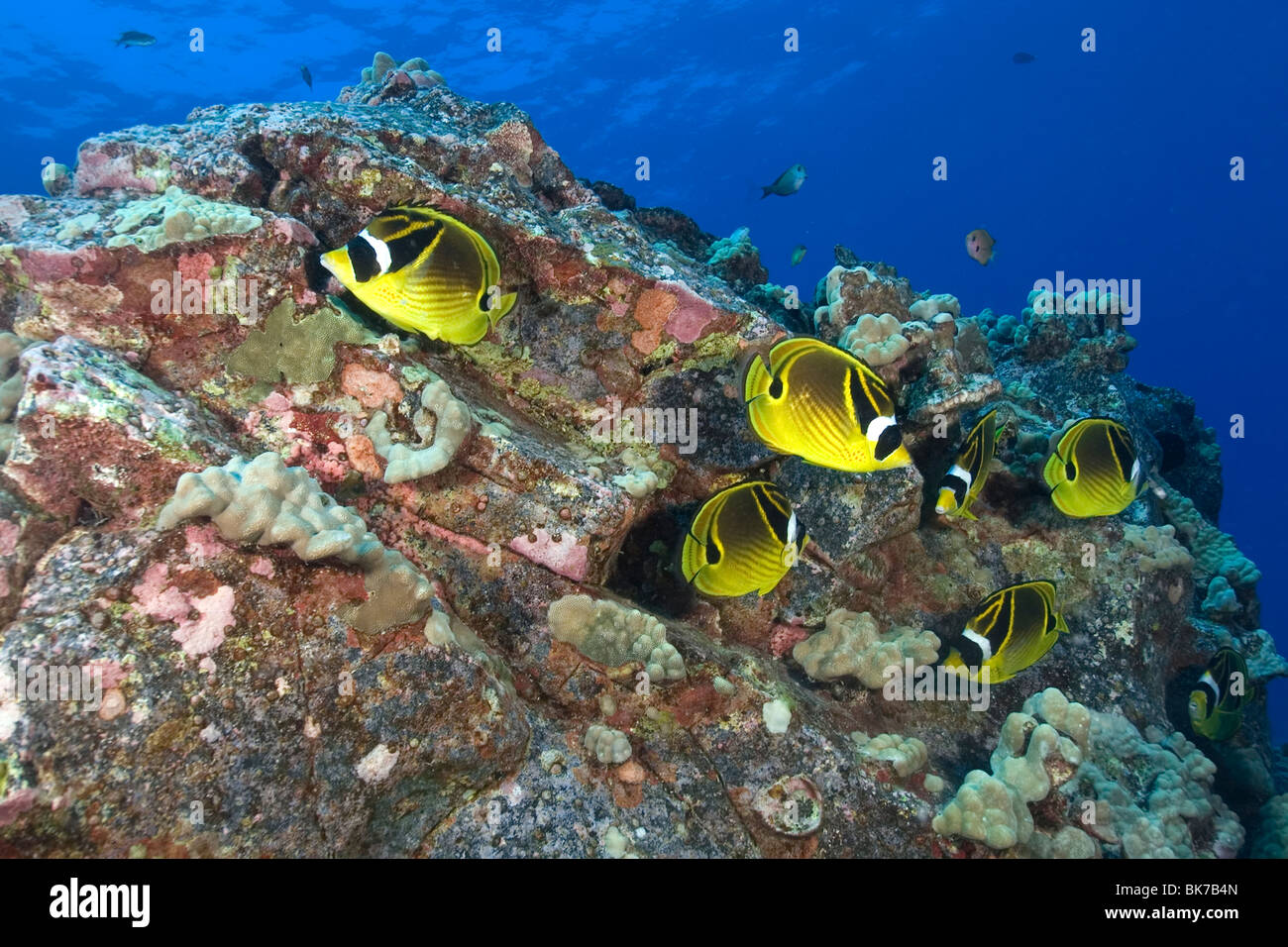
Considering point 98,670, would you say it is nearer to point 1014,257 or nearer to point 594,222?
point 594,222

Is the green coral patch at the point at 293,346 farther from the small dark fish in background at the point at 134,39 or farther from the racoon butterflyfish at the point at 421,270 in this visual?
the small dark fish in background at the point at 134,39

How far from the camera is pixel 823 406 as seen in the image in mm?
2156

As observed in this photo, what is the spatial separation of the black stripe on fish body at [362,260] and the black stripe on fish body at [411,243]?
52mm

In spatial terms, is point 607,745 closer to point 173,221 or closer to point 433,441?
point 433,441

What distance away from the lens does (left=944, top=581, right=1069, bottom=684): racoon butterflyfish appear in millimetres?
3195

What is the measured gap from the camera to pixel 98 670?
2074mm

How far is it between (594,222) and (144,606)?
128 inches

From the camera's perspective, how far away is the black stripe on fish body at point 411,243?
2.06 m

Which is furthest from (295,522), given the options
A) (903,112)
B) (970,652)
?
(903,112)

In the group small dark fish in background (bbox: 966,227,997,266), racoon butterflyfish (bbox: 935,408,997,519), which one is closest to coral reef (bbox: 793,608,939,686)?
racoon butterflyfish (bbox: 935,408,997,519)

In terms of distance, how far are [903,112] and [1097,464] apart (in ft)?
305

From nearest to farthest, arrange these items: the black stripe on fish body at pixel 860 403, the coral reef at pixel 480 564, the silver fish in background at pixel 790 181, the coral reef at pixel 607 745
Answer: the black stripe on fish body at pixel 860 403, the coral reef at pixel 480 564, the coral reef at pixel 607 745, the silver fish in background at pixel 790 181

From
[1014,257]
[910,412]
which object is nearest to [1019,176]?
[1014,257]

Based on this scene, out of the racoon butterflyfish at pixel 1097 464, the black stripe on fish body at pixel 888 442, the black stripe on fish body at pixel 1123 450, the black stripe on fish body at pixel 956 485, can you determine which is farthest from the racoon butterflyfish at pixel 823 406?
the black stripe on fish body at pixel 1123 450
